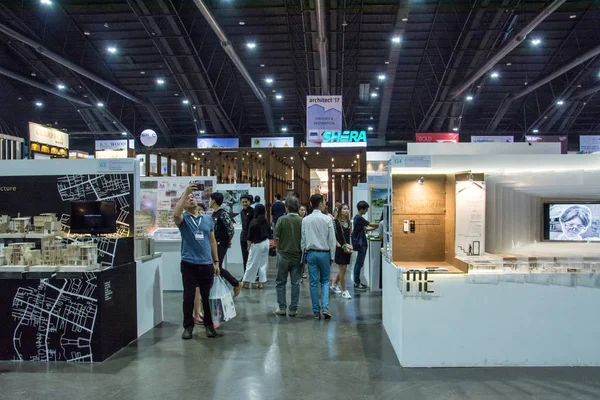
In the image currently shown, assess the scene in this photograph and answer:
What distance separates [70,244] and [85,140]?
2279cm

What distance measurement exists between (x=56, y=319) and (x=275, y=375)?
2000mm

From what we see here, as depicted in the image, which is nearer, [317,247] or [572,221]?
[572,221]

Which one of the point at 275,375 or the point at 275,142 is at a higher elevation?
the point at 275,142

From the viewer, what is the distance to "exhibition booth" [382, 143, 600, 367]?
11.8 feet

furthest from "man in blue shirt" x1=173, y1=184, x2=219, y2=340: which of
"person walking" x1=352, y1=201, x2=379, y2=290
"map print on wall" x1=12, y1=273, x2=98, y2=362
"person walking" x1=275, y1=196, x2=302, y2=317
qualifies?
"person walking" x1=352, y1=201, x2=379, y2=290

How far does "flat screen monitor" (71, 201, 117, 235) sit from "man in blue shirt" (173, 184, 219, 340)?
26.3 inches

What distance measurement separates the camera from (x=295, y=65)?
16031 mm

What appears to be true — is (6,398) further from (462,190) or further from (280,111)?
(280,111)

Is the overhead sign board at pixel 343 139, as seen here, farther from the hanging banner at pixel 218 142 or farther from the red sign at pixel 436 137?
the hanging banner at pixel 218 142

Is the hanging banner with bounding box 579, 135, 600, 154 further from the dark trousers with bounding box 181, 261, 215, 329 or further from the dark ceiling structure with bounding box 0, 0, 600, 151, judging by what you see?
the dark trousers with bounding box 181, 261, 215, 329

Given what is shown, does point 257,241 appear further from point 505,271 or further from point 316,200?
point 505,271

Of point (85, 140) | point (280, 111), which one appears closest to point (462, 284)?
point (280, 111)

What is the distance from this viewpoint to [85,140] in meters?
24.1

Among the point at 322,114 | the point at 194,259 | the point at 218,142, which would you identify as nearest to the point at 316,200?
the point at 194,259
